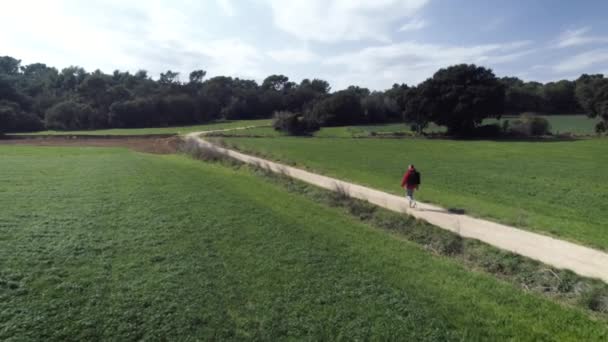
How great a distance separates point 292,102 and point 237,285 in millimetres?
113142

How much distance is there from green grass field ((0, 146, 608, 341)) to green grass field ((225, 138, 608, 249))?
19.2 feet

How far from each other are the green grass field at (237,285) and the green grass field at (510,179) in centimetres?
585

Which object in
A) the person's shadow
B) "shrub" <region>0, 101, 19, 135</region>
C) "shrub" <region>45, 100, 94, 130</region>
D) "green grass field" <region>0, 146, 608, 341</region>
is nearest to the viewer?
"green grass field" <region>0, 146, 608, 341</region>

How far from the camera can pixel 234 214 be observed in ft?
44.2

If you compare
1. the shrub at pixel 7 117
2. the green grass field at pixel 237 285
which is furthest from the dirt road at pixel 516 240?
the shrub at pixel 7 117

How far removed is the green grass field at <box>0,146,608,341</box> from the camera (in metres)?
6.25

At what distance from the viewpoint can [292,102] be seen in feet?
387

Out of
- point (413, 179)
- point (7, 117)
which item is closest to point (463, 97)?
point (413, 179)

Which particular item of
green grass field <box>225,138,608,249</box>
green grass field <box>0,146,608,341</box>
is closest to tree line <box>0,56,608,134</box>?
green grass field <box>225,138,608,249</box>

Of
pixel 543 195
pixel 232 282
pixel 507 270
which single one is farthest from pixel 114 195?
pixel 543 195

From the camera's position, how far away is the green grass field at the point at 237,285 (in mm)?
6254

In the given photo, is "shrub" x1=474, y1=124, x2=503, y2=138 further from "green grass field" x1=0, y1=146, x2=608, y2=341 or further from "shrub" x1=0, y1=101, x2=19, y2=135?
"shrub" x1=0, y1=101, x2=19, y2=135

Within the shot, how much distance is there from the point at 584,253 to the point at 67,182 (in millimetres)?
22977

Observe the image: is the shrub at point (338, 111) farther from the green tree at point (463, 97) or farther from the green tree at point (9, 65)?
the green tree at point (9, 65)
